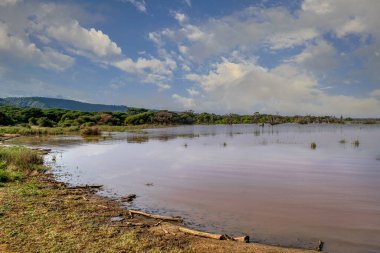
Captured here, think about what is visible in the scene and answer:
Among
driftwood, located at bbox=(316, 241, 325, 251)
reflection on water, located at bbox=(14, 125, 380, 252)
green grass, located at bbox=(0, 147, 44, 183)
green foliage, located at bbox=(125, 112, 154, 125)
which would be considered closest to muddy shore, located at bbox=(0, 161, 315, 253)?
driftwood, located at bbox=(316, 241, 325, 251)

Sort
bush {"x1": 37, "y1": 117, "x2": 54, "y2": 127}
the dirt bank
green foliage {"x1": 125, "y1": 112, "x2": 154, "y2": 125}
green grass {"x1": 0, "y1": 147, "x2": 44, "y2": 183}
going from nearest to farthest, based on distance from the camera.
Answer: the dirt bank, green grass {"x1": 0, "y1": 147, "x2": 44, "y2": 183}, bush {"x1": 37, "y1": 117, "x2": 54, "y2": 127}, green foliage {"x1": 125, "y1": 112, "x2": 154, "y2": 125}

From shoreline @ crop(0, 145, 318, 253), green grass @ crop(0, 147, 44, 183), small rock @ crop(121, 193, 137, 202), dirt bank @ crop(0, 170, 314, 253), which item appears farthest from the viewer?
green grass @ crop(0, 147, 44, 183)

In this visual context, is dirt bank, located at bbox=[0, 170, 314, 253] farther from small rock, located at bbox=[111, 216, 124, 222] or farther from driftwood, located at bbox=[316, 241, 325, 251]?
driftwood, located at bbox=[316, 241, 325, 251]

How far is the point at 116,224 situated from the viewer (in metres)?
12.7

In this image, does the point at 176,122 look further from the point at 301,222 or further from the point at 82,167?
the point at 301,222

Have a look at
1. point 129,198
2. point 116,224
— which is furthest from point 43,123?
point 116,224

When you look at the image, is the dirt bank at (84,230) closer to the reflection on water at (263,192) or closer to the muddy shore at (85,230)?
the muddy shore at (85,230)

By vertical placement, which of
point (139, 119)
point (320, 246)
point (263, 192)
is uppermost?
point (139, 119)

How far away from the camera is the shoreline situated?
34.1 feet

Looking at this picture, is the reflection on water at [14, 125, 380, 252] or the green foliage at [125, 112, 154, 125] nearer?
the reflection on water at [14, 125, 380, 252]

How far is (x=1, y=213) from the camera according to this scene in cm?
1313

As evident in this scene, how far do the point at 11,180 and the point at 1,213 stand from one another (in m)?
7.66

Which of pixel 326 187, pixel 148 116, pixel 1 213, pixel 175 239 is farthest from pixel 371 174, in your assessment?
pixel 148 116

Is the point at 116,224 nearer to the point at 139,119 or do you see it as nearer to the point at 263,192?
the point at 263,192
